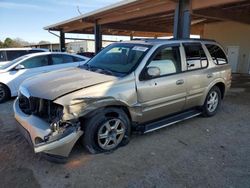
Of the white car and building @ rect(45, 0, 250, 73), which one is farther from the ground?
building @ rect(45, 0, 250, 73)

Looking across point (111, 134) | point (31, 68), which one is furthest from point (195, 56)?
point (31, 68)

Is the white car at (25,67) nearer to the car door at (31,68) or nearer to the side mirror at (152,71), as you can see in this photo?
the car door at (31,68)

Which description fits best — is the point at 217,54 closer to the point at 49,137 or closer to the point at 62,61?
the point at 49,137

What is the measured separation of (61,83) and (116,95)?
2.86 ft

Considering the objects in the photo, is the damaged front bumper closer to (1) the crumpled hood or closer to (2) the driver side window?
(1) the crumpled hood

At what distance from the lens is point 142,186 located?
2861 mm

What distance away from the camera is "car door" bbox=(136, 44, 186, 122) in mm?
3914

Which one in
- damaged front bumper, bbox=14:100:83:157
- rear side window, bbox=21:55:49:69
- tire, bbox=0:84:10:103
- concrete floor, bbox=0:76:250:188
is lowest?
concrete floor, bbox=0:76:250:188

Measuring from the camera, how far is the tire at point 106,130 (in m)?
3.41

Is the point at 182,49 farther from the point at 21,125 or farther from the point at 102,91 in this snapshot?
the point at 21,125

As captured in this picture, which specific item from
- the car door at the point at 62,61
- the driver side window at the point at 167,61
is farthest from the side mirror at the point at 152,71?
the car door at the point at 62,61

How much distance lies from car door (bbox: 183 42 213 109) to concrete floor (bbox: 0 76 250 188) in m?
0.68

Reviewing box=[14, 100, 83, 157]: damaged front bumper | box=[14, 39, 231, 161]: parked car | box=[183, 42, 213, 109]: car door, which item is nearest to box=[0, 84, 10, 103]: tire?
box=[14, 39, 231, 161]: parked car

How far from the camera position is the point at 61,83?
11.6 feet
